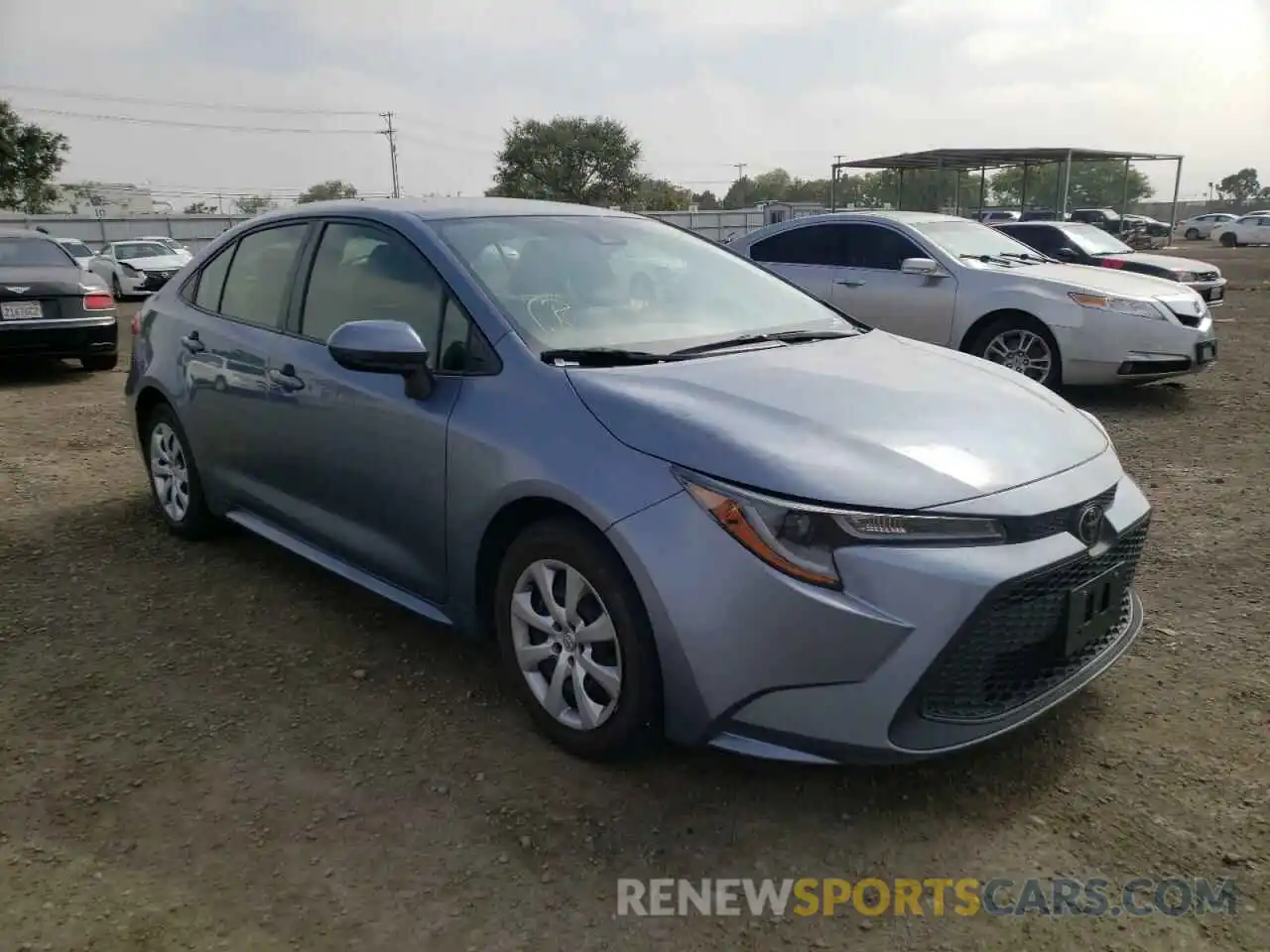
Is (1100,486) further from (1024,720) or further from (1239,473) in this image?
(1239,473)

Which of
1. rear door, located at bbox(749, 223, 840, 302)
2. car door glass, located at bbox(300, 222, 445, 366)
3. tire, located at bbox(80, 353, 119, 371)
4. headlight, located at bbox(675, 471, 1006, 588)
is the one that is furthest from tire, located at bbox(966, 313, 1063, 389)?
tire, located at bbox(80, 353, 119, 371)

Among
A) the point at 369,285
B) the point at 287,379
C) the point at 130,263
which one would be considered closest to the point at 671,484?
the point at 369,285

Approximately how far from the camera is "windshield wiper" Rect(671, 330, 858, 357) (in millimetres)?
3156

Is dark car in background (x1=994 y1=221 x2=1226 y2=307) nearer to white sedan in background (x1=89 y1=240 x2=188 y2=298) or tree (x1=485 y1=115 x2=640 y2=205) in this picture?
white sedan in background (x1=89 y1=240 x2=188 y2=298)

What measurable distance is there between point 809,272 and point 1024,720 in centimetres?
686

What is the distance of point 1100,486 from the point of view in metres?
2.69

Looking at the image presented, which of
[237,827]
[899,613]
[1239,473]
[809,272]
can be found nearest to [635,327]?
[899,613]

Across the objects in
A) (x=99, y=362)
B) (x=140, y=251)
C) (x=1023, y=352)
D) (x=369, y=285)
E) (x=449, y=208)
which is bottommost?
(x=99, y=362)

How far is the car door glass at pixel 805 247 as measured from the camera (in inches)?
345

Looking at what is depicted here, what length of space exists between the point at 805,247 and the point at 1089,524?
6748 millimetres

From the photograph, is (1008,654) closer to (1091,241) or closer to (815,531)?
(815,531)

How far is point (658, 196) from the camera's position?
6531 centimetres

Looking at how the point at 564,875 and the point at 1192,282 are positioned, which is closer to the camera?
the point at 564,875

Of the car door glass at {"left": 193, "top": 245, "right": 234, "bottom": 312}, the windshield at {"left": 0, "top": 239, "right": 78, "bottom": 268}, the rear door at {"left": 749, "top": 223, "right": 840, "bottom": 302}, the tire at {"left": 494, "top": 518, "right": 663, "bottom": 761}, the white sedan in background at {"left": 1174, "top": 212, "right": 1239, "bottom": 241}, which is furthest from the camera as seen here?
the white sedan in background at {"left": 1174, "top": 212, "right": 1239, "bottom": 241}
